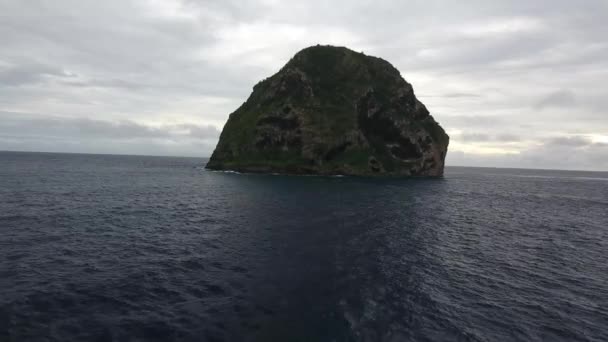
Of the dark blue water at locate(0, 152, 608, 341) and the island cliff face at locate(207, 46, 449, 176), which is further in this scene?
the island cliff face at locate(207, 46, 449, 176)

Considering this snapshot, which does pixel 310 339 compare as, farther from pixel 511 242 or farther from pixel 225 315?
pixel 511 242

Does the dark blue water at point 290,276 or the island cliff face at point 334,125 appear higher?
the island cliff face at point 334,125

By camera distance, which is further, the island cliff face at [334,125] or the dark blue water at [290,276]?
the island cliff face at [334,125]

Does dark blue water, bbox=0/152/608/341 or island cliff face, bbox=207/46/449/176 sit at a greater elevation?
island cliff face, bbox=207/46/449/176

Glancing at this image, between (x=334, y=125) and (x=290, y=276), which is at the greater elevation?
(x=334, y=125)
